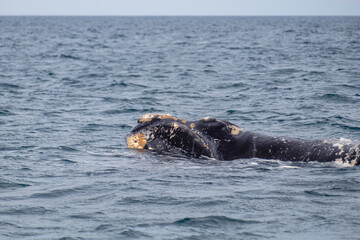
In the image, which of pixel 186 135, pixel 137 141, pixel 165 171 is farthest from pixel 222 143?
pixel 137 141

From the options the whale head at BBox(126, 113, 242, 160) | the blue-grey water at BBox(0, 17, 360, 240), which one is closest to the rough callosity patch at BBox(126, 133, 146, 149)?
the whale head at BBox(126, 113, 242, 160)

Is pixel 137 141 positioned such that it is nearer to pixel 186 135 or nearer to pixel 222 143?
pixel 186 135

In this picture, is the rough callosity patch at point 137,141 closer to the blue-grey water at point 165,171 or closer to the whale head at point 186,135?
the whale head at point 186,135

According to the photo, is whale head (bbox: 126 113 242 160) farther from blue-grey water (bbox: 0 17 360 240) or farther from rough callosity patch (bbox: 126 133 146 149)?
blue-grey water (bbox: 0 17 360 240)

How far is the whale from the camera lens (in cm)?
1005

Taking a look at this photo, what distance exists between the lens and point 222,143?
10.4m

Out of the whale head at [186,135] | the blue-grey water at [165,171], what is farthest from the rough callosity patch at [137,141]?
the blue-grey water at [165,171]

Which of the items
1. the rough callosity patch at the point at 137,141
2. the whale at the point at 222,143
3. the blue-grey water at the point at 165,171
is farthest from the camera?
the rough callosity patch at the point at 137,141

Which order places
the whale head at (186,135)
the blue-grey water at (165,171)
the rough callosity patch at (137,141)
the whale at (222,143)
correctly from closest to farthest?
the blue-grey water at (165,171) < the whale at (222,143) < the whale head at (186,135) < the rough callosity patch at (137,141)

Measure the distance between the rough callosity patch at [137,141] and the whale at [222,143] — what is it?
0.02 m

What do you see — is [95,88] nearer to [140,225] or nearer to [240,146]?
[240,146]

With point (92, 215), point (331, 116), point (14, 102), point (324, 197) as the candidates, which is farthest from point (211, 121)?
point (14, 102)

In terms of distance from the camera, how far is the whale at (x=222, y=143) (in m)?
10.0

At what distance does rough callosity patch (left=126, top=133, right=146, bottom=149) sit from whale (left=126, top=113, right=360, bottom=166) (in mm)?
19
